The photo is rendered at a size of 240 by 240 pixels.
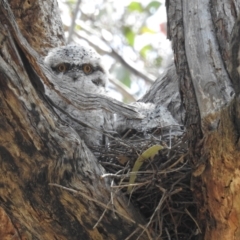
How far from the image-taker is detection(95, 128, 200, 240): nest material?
90.7 inches

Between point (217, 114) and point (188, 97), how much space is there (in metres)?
0.24

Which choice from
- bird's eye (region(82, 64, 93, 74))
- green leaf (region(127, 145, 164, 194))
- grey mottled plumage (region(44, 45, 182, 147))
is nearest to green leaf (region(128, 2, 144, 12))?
grey mottled plumage (region(44, 45, 182, 147))

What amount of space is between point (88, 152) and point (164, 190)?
0.32m

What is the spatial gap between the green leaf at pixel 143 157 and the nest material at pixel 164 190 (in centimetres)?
2

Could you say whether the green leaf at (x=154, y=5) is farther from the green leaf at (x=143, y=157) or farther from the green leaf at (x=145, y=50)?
the green leaf at (x=143, y=157)

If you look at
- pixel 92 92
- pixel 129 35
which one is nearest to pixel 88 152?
pixel 92 92

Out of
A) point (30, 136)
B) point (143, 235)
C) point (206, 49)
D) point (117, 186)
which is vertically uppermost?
point (206, 49)

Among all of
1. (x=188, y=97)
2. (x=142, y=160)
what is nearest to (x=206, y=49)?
(x=188, y=97)

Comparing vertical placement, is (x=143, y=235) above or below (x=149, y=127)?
below

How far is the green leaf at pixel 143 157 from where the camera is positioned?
2.34 meters

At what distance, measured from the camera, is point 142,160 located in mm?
2422

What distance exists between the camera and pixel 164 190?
228 cm

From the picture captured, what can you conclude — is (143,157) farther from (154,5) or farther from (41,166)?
(154,5)

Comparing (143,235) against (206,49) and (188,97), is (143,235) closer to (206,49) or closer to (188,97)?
(188,97)
